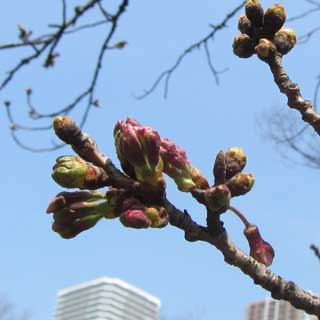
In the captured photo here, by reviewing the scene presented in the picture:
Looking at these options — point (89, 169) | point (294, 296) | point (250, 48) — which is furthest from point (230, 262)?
point (250, 48)

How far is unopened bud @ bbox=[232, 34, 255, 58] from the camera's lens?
1246 mm

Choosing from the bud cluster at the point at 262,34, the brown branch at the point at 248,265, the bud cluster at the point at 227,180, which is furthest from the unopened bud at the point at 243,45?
the brown branch at the point at 248,265

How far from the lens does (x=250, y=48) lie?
4.09 ft

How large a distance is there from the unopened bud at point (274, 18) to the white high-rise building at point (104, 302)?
141 feet

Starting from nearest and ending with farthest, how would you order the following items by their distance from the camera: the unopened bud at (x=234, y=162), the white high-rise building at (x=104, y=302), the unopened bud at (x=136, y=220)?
1. the unopened bud at (x=136, y=220)
2. the unopened bud at (x=234, y=162)
3. the white high-rise building at (x=104, y=302)

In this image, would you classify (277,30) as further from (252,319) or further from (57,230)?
(252,319)

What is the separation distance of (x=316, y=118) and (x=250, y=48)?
0.16m

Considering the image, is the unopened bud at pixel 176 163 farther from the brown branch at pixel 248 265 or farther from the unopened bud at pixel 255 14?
the unopened bud at pixel 255 14

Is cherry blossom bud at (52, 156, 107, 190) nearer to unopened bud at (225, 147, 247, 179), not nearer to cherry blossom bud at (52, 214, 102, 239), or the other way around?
cherry blossom bud at (52, 214, 102, 239)

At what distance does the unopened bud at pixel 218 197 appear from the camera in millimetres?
1008

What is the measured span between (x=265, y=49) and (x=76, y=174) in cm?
39

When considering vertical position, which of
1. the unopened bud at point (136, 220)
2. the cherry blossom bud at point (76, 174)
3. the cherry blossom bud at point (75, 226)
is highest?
the cherry blossom bud at point (76, 174)

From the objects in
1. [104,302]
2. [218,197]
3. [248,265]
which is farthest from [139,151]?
[104,302]

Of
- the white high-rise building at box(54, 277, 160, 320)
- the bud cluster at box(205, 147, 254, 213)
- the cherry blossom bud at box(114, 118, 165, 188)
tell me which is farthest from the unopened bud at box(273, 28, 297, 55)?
the white high-rise building at box(54, 277, 160, 320)
